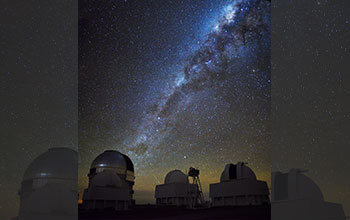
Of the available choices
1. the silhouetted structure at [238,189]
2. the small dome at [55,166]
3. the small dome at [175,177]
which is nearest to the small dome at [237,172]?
the silhouetted structure at [238,189]

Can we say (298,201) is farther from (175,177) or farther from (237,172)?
(175,177)

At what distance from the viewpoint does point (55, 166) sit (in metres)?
4.95

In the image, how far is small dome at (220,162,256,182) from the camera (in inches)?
275

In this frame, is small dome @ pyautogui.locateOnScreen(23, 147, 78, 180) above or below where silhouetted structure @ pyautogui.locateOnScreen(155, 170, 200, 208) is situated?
above

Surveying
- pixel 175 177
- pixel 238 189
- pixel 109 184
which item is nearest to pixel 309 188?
pixel 238 189

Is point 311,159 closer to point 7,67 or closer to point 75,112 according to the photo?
point 75,112

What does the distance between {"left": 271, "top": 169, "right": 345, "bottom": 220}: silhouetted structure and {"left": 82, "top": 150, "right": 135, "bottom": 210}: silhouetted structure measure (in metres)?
3.68

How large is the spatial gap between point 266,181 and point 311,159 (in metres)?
3.38

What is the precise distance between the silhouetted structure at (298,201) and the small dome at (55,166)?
286 cm

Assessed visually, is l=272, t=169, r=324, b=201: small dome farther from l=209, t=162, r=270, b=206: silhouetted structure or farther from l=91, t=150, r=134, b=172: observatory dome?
l=91, t=150, r=134, b=172: observatory dome

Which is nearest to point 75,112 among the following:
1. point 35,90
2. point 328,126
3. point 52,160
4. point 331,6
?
Result: point 35,90

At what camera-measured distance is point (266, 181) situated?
7211 mm

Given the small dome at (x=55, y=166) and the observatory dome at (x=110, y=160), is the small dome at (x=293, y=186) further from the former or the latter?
the observatory dome at (x=110, y=160)

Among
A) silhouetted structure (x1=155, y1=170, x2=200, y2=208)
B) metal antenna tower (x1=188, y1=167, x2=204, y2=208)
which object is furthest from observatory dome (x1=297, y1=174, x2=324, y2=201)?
silhouetted structure (x1=155, y1=170, x2=200, y2=208)
